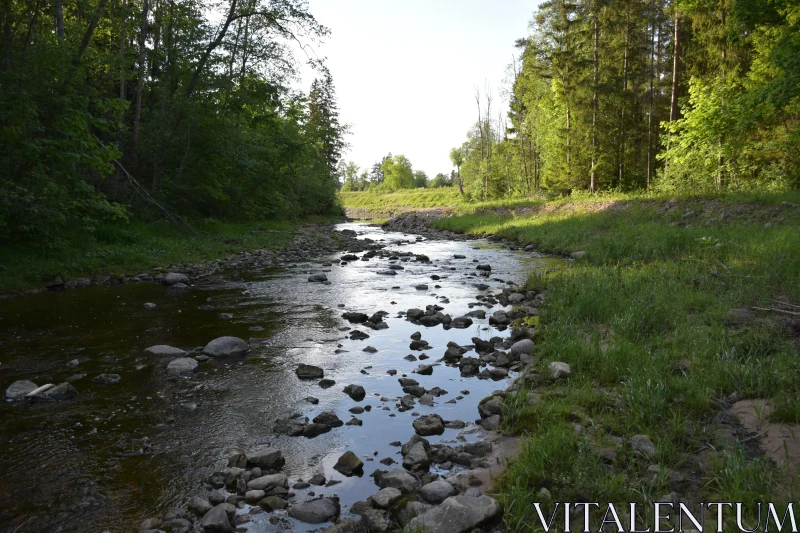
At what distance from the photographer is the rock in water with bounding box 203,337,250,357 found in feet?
23.5

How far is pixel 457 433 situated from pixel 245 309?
Answer: 6721mm

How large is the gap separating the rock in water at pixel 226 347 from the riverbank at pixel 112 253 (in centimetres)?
666

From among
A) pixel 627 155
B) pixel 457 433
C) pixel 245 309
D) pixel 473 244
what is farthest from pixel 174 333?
pixel 627 155

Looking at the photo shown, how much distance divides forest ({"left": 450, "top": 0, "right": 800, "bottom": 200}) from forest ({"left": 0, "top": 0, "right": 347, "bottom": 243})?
53.5ft

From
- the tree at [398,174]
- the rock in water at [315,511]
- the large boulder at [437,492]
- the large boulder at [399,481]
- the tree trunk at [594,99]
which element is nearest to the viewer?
the rock in water at [315,511]

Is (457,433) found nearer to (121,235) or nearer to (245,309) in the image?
(245,309)

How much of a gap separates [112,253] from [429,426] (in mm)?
12743

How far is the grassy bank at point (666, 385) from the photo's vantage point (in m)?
3.30

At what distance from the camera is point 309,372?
6.38 meters

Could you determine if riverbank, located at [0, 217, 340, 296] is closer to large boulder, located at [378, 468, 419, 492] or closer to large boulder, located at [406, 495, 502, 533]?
large boulder, located at [378, 468, 419, 492]

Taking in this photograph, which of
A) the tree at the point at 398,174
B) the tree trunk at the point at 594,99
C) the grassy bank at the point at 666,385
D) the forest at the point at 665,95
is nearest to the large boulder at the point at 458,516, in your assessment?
the grassy bank at the point at 666,385

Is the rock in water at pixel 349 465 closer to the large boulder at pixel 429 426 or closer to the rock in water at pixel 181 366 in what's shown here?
the large boulder at pixel 429 426

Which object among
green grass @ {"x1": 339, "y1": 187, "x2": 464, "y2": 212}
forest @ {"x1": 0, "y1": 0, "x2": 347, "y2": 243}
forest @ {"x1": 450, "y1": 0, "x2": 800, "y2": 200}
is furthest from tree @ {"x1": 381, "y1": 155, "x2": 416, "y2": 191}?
forest @ {"x1": 0, "y1": 0, "x2": 347, "y2": 243}

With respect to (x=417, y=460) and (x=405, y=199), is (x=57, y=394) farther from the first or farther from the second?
(x=405, y=199)
